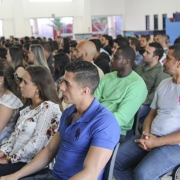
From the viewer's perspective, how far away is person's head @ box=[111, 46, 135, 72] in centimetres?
292

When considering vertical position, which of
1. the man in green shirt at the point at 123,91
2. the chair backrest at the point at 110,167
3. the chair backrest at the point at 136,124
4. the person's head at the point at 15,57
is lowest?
the chair backrest at the point at 136,124

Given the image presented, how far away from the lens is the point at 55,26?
15.6 metres

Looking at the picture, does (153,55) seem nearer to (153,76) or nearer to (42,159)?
(153,76)

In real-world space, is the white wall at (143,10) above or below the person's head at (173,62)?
above

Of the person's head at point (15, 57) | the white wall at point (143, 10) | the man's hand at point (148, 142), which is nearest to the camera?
the man's hand at point (148, 142)

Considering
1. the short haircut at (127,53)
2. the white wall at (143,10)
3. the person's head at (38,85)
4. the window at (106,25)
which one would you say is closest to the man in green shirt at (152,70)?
the short haircut at (127,53)

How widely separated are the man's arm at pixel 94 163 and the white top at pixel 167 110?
0.85 meters

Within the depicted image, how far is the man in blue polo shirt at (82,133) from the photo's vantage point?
1.51m

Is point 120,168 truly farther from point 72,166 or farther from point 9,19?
point 9,19

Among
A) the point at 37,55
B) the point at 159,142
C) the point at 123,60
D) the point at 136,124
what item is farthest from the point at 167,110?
the point at 37,55

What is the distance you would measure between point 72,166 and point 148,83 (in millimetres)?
2089

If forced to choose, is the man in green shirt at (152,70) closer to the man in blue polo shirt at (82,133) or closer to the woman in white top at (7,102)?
the woman in white top at (7,102)

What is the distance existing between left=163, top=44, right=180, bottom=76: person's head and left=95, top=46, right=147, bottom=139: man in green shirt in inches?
17.3

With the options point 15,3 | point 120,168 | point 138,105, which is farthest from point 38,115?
point 15,3
